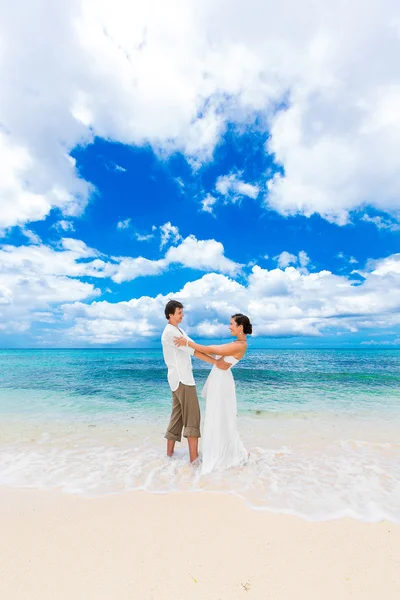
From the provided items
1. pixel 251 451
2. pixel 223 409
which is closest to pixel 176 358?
pixel 223 409

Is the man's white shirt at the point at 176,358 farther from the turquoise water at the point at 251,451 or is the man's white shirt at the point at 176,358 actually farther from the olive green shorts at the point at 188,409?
the turquoise water at the point at 251,451

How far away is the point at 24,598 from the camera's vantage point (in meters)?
2.67

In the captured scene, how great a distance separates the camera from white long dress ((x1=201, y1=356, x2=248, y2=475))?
18.3ft

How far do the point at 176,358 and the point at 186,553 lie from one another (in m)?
2.98

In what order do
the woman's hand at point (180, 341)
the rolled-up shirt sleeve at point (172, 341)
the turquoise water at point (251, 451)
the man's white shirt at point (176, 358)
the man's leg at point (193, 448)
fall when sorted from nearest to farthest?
1. the turquoise water at point (251, 451)
2. the woman's hand at point (180, 341)
3. the rolled-up shirt sleeve at point (172, 341)
4. the man's white shirt at point (176, 358)
5. the man's leg at point (193, 448)

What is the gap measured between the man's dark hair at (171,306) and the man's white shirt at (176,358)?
222 millimetres

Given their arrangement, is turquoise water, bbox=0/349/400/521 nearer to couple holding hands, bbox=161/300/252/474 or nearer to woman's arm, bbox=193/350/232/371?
couple holding hands, bbox=161/300/252/474

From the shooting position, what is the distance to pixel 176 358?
18.9ft

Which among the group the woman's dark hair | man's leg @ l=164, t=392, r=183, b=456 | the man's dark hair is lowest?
man's leg @ l=164, t=392, r=183, b=456

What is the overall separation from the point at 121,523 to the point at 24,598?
1.27m

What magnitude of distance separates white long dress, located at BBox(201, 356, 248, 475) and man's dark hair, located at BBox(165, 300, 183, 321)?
1.27 m

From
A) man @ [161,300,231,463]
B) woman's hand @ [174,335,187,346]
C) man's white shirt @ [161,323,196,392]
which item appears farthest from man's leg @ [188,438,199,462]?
woman's hand @ [174,335,187,346]

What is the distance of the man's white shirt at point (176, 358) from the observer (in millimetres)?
5656

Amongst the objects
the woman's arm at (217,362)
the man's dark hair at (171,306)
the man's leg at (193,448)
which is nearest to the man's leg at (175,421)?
the man's leg at (193,448)
